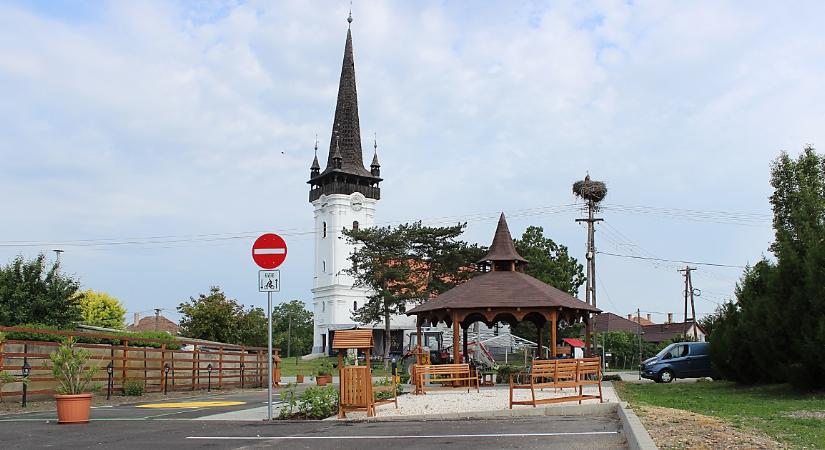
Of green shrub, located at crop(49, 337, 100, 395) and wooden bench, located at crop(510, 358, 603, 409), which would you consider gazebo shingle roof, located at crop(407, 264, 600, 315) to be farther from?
green shrub, located at crop(49, 337, 100, 395)

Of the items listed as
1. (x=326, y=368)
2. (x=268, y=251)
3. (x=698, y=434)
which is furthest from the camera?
(x=326, y=368)

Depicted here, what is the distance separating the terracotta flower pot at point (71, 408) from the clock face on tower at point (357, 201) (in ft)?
259

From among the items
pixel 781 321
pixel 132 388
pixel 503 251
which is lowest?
pixel 132 388

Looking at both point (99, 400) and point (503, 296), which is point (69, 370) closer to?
point (99, 400)

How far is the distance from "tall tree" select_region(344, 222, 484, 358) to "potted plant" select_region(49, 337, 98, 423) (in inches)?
1665

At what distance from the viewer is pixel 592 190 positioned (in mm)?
40438

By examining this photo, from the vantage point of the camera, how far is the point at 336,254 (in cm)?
9031

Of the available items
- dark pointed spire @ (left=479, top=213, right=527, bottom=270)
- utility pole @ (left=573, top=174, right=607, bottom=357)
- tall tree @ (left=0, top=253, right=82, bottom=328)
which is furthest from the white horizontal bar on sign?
utility pole @ (left=573, top=174, right=607, bottom=357)

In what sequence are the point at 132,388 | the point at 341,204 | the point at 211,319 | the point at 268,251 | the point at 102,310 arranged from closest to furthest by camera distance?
the point at 268,251 < the point at 132,388 < the point at 211,319 < the point at 102,310 < the point at 341,204

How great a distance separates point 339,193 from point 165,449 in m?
82.0

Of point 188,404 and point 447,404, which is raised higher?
point 447,404

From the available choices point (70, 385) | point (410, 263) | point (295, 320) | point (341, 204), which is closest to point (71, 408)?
point (70, 385)

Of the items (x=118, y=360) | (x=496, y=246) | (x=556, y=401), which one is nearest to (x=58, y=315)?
(x=118, y=360)

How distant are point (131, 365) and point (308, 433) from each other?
12287 millimetres
